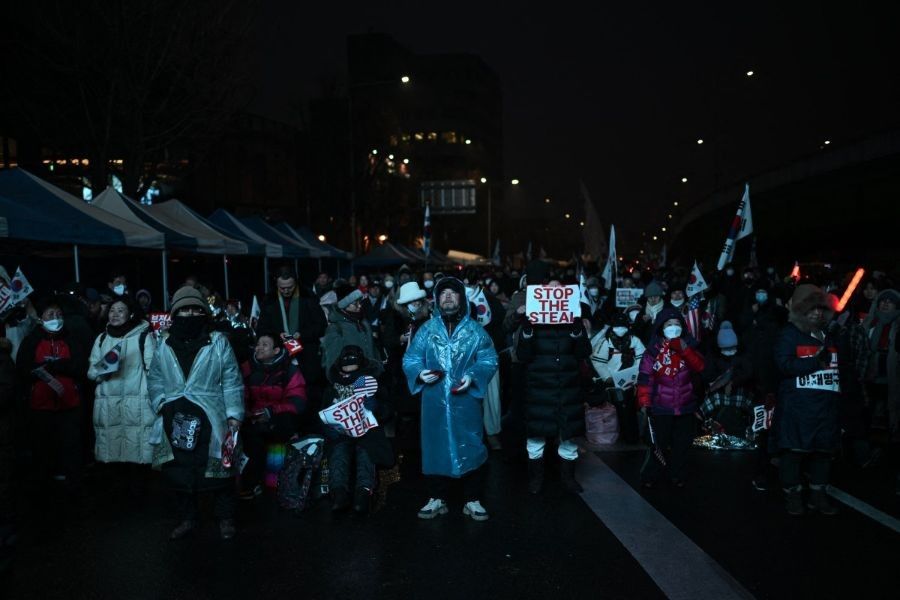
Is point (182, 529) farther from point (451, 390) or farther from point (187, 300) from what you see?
point (451, 390)

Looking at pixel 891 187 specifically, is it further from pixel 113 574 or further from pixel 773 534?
pixel 113 574

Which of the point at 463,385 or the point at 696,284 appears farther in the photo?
the point at 696,284

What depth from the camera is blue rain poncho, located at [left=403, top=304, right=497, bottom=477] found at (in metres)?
6.03

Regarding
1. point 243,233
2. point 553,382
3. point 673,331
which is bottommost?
point 553,382

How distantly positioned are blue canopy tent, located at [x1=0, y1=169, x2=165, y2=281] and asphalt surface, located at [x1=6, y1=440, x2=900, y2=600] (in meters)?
5.88

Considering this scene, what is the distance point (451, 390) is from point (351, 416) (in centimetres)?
90

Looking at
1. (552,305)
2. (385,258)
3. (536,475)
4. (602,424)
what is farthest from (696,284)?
(385,258)

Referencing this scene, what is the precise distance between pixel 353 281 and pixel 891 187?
50.8ft

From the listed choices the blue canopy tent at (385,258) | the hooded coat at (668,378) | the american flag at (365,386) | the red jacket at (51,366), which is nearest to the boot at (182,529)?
the american flag at (365,386)

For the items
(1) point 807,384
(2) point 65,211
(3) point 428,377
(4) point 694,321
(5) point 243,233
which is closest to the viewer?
(3) point 428,377

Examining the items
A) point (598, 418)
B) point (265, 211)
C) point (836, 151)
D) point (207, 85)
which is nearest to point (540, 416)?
point (598, 418)

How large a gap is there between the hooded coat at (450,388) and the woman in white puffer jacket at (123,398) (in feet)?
8.37

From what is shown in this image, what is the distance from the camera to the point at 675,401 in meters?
6.83

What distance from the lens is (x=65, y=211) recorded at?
39.3 feet
